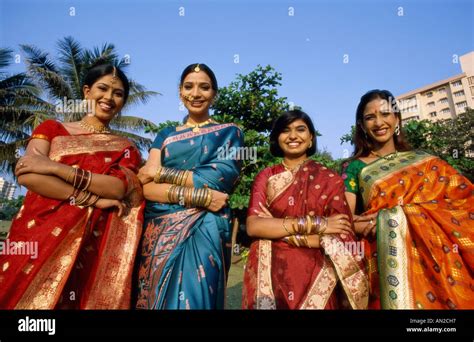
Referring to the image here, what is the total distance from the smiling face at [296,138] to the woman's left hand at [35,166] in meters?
1.91

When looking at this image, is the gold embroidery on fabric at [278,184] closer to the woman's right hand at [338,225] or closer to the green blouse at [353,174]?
the woman's right hand at [338,225]

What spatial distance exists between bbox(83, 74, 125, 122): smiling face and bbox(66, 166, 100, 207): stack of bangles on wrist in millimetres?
674

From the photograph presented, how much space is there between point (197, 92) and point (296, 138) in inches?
38.0

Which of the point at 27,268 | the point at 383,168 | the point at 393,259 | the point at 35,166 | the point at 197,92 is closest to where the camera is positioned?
the point at 27,268

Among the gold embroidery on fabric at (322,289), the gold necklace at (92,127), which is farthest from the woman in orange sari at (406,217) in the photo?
the gold necklace at (92,127)

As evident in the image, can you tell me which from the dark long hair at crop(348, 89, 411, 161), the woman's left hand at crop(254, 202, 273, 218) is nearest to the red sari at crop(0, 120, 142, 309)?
the woman's left hand at crop(254, 202, 273, 218)

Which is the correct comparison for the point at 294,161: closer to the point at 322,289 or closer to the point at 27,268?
the point at 322,289

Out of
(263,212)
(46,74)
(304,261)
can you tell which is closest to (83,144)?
(263,212)

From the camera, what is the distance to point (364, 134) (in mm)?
3662

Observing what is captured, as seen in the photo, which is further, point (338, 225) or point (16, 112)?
→ point (16, 112)

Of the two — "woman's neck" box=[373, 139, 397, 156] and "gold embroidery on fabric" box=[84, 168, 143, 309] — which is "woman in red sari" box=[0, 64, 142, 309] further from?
"woman's neck" box=[373, 139, 397, 156]

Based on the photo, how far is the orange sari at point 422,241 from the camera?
2.77 meters

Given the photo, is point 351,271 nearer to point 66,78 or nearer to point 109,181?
point 109,181
